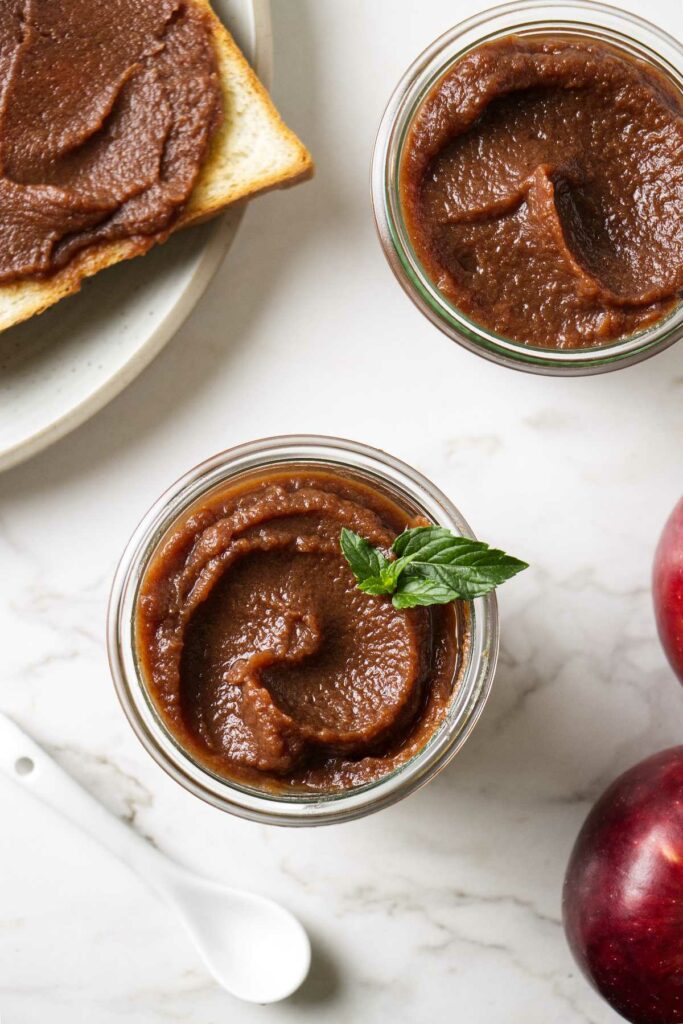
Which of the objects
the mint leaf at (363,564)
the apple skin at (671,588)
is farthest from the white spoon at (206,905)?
the apple skin at (671,588)

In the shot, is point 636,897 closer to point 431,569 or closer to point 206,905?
point 431,569

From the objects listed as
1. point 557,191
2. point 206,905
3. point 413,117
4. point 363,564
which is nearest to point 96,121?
point 413,117

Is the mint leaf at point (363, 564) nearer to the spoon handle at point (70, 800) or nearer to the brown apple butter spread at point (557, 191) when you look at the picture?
the brown apple butter spread at point (557, 191)

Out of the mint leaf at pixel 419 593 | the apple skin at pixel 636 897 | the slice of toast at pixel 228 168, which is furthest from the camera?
the slice of toast at pixel 228 168

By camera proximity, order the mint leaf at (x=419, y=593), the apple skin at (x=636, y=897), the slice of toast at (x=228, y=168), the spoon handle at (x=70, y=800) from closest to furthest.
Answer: the mint leaf at (x=419, y=593) < the apple skin at (x=636, y=897) < the slice of toast at (x=228, y=168) < the spoon handle at (x=70, y=800)

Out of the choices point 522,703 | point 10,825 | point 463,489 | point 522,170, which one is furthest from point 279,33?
point 10,825

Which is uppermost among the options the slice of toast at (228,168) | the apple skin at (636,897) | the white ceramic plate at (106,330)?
the slice of toast at (228,168)
